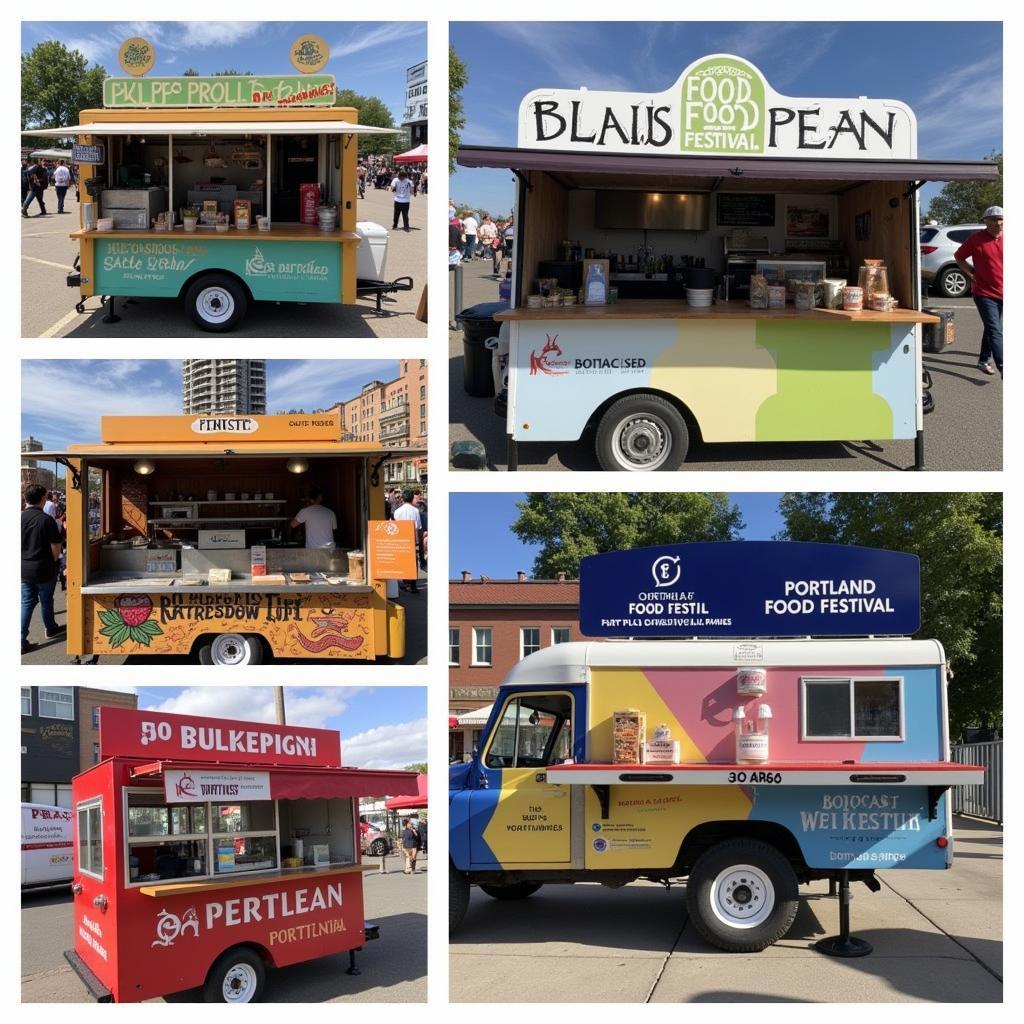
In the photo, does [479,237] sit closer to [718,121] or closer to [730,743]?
[718,121]

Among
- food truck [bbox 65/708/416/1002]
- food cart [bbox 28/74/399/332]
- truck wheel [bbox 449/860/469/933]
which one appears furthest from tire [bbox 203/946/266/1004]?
food cart [bbox 28/74/399/332]

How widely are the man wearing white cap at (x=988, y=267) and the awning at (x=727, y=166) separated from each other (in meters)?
1.54

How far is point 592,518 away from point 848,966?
16838 millimetres

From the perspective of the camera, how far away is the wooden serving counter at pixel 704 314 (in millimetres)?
7625

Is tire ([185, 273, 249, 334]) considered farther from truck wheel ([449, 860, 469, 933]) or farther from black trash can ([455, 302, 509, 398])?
truck wheel ([449, 860, 469, 933])

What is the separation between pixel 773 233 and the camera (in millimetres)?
9625

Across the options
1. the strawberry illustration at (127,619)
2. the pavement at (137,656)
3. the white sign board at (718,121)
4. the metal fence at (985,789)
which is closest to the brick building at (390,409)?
the pavement at (137,656)

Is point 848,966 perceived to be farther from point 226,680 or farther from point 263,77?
point 263,77

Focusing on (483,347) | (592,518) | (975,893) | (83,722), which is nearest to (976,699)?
(592,518)

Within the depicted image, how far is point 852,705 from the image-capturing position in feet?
21.8

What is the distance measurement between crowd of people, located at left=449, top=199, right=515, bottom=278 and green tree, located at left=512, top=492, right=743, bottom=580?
219 inches

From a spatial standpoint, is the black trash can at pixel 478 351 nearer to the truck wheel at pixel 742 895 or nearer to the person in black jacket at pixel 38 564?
the person in black jacket at pixel 38 564

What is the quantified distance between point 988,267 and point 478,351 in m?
4.57

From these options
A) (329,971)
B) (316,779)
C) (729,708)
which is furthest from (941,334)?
(329,971)
